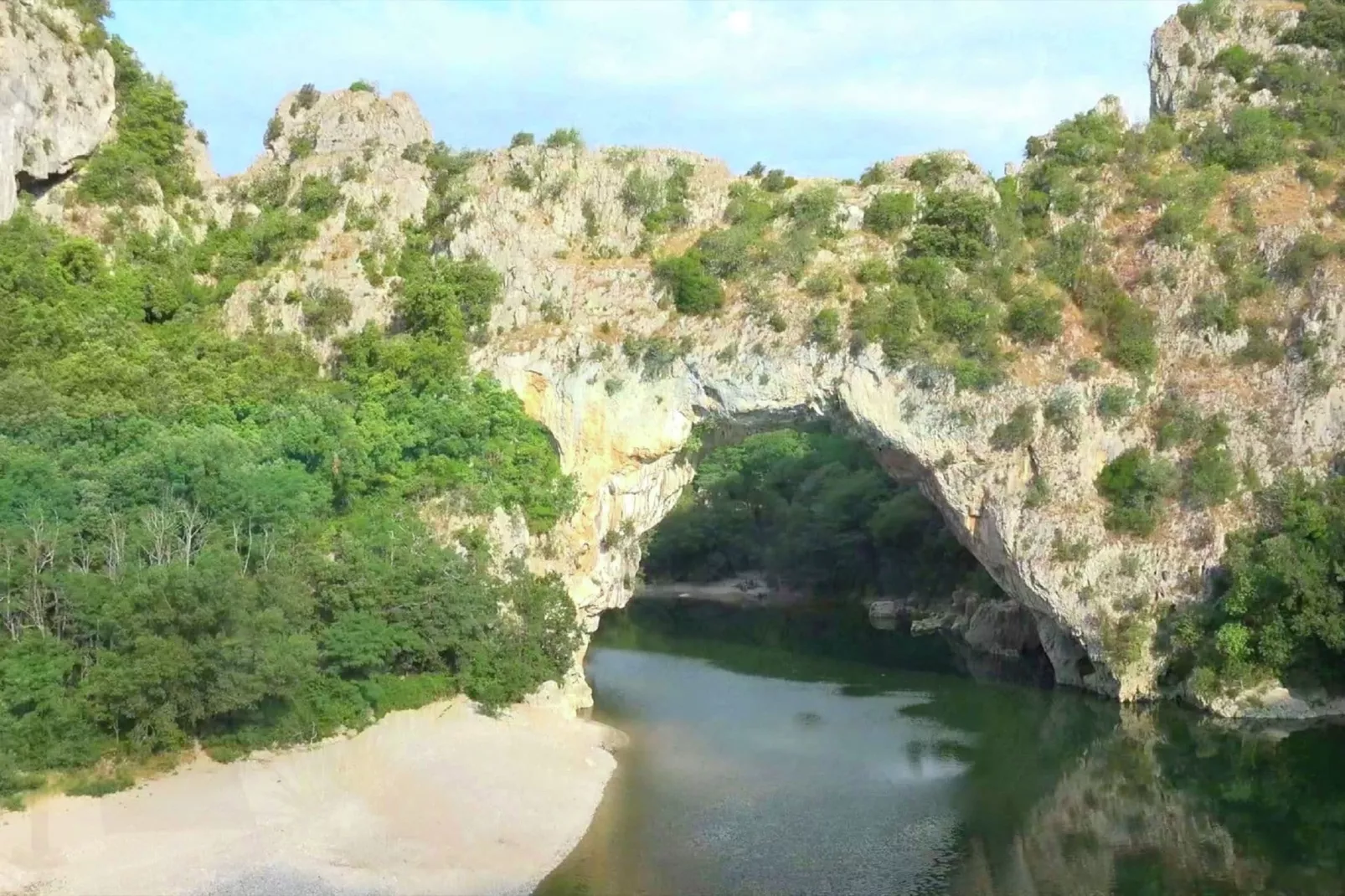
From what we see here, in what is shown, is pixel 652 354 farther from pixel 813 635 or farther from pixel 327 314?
pixel 813 635

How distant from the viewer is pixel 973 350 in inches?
1544

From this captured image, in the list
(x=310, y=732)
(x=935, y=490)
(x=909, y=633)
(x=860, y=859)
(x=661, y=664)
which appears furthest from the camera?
(x=909, y=633)

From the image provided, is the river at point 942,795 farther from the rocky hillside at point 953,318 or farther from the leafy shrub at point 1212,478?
the leafy shrub at point 1212,478

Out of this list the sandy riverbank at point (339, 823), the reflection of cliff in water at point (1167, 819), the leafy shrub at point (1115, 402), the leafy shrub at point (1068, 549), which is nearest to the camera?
the sandy riverbank at point (339, 823)

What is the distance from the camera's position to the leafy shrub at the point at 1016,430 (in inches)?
1511

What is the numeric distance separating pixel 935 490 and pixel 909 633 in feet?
48.3

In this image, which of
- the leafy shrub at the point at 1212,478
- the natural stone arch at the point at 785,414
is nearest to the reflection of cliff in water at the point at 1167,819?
the natural stone arch at the point at 785,414

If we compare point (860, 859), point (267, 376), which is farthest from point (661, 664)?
point (860, 859)

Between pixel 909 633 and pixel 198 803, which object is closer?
pixel 198 803

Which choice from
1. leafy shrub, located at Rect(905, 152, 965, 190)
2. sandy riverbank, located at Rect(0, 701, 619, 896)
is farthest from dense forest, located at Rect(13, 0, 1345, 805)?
sandy riverbank, located at Rect(0, 701, 619, 896)

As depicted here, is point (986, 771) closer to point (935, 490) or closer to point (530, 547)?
point (935, 490)

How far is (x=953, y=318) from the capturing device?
3912cm

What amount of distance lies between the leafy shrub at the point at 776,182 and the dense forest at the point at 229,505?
10914 mm

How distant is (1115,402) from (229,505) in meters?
27.0
